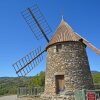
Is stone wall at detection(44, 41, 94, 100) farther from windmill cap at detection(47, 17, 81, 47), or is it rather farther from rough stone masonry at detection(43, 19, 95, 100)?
windmill cap at detection(47, 17, 81, 47)

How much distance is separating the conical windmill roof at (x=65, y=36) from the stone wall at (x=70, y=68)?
37 cm

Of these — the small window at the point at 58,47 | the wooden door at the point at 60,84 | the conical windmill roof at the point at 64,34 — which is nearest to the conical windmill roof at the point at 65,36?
the conical windmill roof at the point at 64,34

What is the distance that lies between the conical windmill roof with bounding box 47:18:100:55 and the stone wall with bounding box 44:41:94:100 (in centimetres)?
37

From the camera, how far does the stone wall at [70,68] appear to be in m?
19.8

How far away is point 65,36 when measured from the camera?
21.0 m

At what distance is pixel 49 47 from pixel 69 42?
207 cm

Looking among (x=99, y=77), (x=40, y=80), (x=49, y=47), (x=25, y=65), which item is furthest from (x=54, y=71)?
(x=99, y=77)

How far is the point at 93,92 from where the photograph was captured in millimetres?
9984

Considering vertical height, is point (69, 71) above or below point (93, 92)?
above

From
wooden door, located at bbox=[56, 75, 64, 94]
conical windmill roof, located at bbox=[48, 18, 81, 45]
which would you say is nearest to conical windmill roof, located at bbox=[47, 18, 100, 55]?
conical windmill roof, located at bbox=[48, 18, 81, 45]

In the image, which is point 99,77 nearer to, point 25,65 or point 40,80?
point 40,80

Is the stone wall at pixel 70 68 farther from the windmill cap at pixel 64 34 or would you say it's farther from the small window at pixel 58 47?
the windmill cap at pixel 64 34

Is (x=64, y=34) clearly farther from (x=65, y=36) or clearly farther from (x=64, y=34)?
(x=65, y=36)

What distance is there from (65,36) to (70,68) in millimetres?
2785
